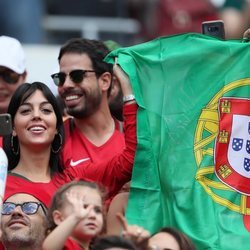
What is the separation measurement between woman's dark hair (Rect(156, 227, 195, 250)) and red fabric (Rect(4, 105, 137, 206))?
74 cm

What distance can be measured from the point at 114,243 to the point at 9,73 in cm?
308

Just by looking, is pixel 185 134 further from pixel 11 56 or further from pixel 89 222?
pixel 11 56

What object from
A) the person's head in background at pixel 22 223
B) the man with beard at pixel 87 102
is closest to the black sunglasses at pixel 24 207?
the person's head in background at pixel 22 223

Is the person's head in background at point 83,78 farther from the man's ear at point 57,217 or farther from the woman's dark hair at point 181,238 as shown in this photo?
the woman's dark hair at point 181,238

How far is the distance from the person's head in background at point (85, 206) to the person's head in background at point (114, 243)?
437 mm

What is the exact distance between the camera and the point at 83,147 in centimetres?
1130

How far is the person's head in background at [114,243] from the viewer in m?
9.17

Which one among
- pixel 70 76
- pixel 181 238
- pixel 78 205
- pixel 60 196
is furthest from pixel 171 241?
pixel 70 76

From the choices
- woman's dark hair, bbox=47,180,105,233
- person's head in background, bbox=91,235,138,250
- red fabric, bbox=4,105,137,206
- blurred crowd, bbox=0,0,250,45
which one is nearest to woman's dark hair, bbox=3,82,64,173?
red fabric, bbox=4,105,137,206

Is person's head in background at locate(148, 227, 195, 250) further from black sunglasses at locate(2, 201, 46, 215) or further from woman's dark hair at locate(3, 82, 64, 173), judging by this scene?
woman's dark hair at locate(3, 82, 64, 173)

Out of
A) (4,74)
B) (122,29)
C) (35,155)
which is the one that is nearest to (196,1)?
(122,29)

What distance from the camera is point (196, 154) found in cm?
1033

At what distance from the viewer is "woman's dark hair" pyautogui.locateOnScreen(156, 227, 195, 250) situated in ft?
31.8

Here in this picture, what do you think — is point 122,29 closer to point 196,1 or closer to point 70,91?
point 196,1
